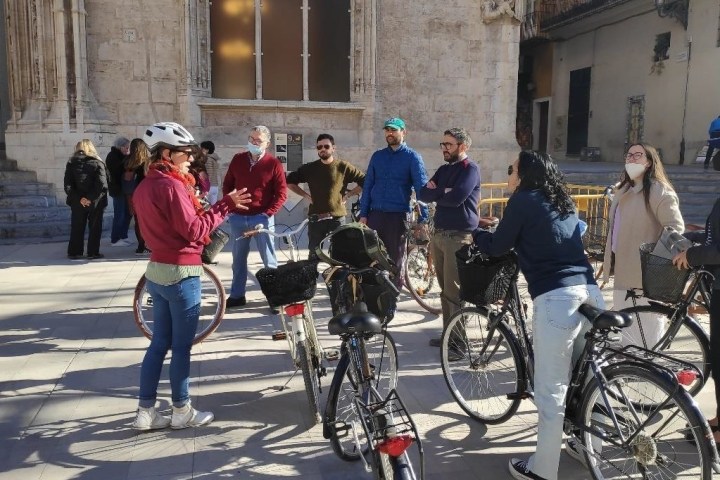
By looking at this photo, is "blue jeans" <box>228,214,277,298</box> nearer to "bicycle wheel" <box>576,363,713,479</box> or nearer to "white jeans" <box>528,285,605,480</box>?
"white jeans" <box>528,285,605,480</box>

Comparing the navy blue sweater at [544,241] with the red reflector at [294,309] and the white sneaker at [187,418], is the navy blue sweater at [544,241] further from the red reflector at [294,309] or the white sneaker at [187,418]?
the white sneaker at [187,418]

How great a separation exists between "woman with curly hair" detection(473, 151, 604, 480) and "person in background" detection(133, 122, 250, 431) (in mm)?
1546

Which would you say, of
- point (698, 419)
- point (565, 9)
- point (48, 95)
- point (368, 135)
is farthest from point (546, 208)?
point (565, 9)

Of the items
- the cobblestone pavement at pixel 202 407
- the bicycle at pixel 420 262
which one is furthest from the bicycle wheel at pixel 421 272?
the cobblestone pavement at pixel 202 407

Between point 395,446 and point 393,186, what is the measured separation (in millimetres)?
3461

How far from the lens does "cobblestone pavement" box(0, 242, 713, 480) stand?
3.27 metres

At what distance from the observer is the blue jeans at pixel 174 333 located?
3469 millimetres

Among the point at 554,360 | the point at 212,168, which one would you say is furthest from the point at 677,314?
the point at 212,168

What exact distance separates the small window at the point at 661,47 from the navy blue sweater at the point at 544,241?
20.0m

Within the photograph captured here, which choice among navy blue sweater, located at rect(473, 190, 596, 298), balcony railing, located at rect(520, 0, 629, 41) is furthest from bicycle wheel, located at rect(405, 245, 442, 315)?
balcony railing, located at rect(520, 0, 629, 41)

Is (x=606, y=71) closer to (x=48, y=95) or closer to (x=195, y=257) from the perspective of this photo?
(x=48, y=95)

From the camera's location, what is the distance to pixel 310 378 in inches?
144

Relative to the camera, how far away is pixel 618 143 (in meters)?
22.2

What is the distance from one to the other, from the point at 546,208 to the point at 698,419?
1.10 meters
